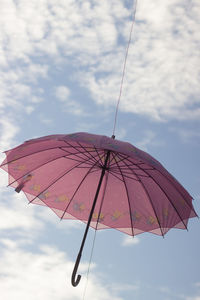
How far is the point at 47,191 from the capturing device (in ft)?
23.7

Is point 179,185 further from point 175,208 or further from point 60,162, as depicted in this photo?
point 60,162

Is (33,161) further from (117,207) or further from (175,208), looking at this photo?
(175,208)

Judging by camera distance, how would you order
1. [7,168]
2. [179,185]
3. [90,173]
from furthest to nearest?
1. [90,173]
2. [7,168]
3. [179,185]

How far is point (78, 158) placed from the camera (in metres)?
6.98

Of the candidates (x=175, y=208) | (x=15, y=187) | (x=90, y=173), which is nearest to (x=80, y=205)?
(x=90, y=173)

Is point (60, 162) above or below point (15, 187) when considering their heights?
above

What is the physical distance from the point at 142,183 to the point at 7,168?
220 cm

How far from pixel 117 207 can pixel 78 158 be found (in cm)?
111

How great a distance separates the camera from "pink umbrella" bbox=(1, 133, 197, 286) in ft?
21.4

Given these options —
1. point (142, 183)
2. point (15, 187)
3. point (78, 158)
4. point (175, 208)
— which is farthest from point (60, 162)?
point (175, 208)

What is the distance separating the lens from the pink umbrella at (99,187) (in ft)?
21.4

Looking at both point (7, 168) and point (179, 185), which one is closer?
point (179, 185)

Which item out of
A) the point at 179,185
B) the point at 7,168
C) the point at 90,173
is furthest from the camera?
the point at 90,173

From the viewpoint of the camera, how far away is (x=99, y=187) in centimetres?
648
